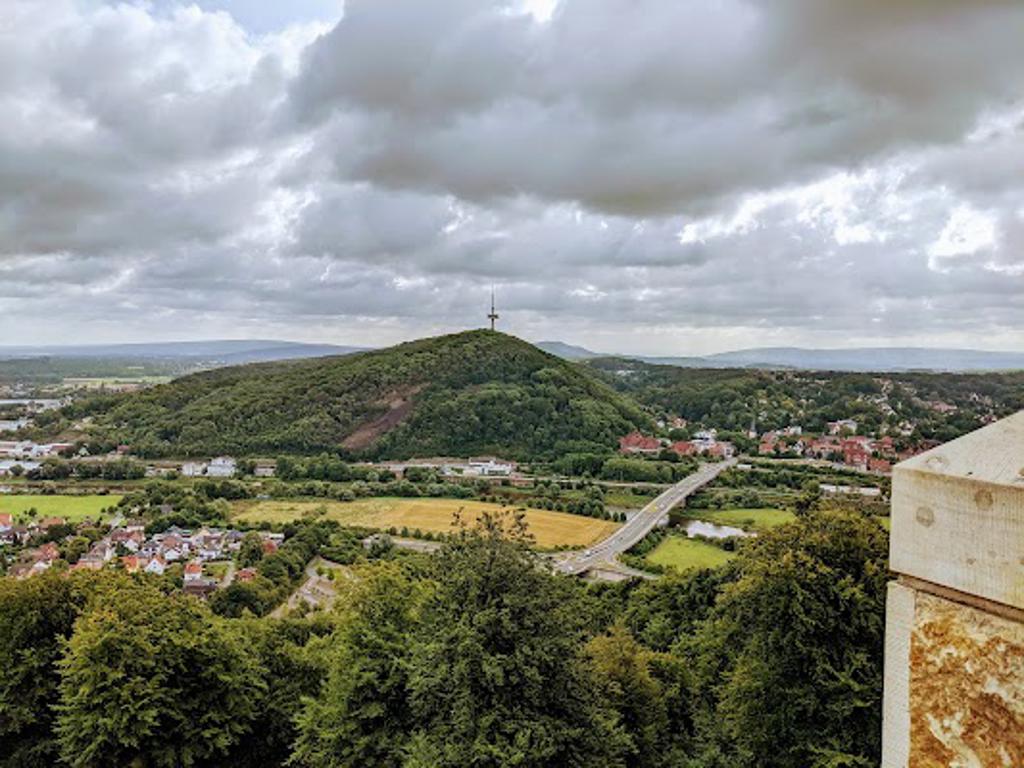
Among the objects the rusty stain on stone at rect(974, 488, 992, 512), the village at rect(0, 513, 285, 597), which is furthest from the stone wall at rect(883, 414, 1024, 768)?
the village at rect(0, 513, 285, 597)

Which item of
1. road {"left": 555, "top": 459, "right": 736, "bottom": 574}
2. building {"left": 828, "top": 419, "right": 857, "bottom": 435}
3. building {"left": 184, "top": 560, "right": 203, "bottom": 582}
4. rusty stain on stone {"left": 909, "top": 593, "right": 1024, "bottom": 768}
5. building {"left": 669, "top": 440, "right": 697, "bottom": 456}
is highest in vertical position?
rusty stain on stone {"left": 909, "top": 593, "right": 1024, "bottom": 768}

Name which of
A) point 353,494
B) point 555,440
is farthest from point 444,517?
point 555,440

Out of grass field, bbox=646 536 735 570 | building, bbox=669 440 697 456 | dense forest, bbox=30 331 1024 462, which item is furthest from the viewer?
dense forest, bbox=30 331 1024 462

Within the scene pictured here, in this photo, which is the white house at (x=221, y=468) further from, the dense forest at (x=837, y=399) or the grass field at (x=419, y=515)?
the dense forest at (x=837, y=399)

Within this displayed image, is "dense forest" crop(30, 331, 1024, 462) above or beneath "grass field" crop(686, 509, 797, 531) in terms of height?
above

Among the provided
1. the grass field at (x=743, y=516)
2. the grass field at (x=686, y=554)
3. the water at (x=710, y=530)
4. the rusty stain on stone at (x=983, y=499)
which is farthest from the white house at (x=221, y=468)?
the rusty stain on stone at (x=983, y=499)

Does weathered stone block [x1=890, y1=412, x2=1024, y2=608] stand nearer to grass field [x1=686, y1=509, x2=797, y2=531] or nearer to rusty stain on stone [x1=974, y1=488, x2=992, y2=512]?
rusty stain on stone [x1=974, y1=488, x2=992, y2=512]

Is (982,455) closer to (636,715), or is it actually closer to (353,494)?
(636,715)

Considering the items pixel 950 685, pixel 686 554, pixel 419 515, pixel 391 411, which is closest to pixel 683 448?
pixel 419 515
